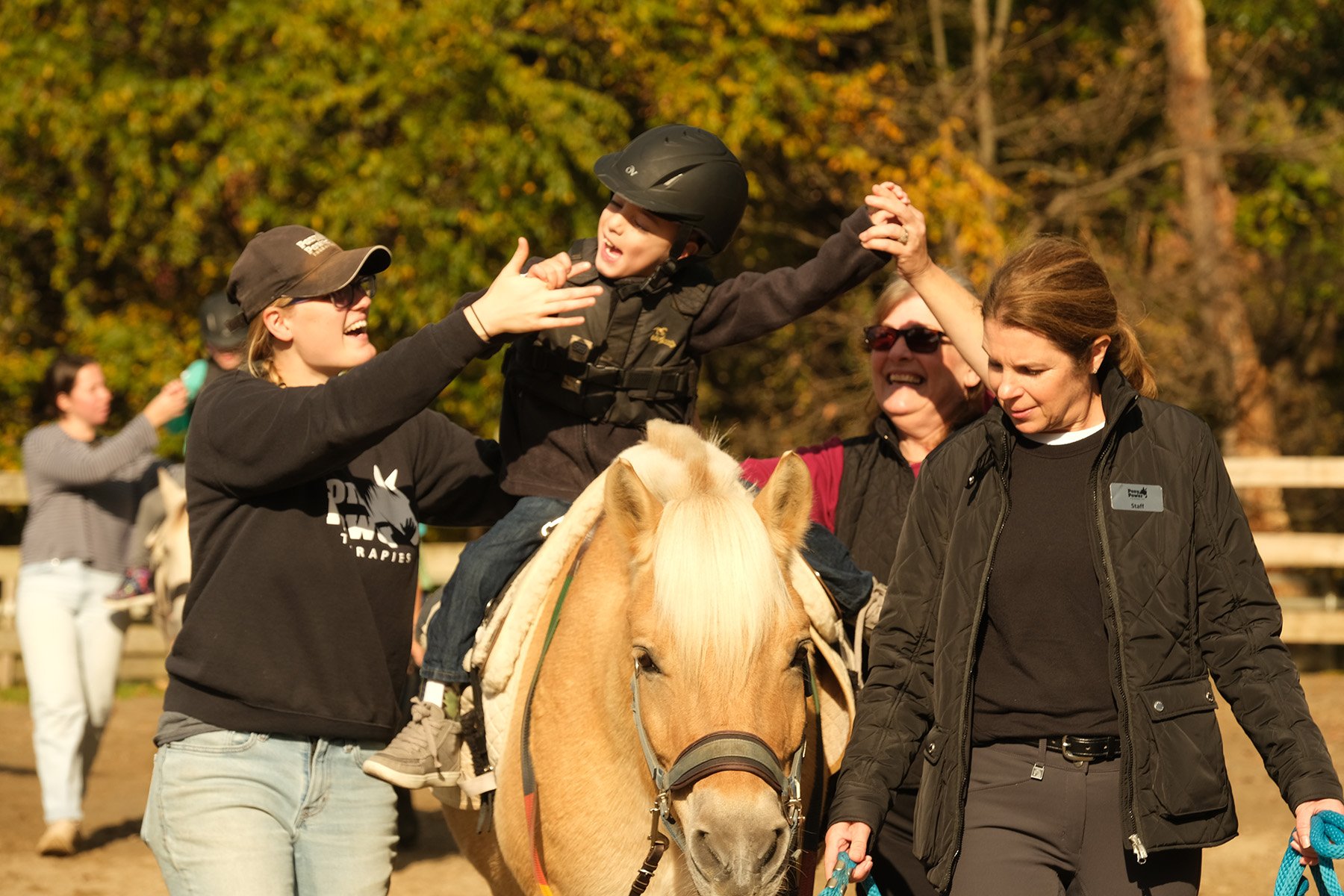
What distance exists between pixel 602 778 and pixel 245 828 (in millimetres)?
795

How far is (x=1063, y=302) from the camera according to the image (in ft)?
9.65

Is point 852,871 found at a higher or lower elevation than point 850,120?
lower

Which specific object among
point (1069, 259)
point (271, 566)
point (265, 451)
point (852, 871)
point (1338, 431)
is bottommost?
point (1338, 431)

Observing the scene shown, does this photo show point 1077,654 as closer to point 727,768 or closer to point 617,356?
point 727,768

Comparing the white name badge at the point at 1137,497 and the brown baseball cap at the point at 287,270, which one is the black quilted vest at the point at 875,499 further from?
the brown baseball cap at the point at 287,270

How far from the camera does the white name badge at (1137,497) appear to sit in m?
2.89

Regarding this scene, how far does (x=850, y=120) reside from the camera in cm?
1441

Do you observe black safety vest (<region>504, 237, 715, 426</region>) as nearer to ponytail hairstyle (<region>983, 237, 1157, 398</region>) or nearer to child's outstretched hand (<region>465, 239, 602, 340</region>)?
child's outstretched hand (<region>465, 239, 602, 340</region>)

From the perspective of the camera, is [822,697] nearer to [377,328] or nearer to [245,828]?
[245,828]

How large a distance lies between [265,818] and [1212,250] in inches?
547

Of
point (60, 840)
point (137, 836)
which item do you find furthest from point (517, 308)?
point (137, 836)

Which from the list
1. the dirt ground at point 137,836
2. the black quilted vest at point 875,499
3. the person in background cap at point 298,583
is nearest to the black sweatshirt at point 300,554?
the person in background cap at point 298,583

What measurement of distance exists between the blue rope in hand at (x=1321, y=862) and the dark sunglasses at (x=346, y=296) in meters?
2.40

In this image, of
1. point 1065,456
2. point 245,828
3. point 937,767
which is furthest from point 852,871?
point 245,828
